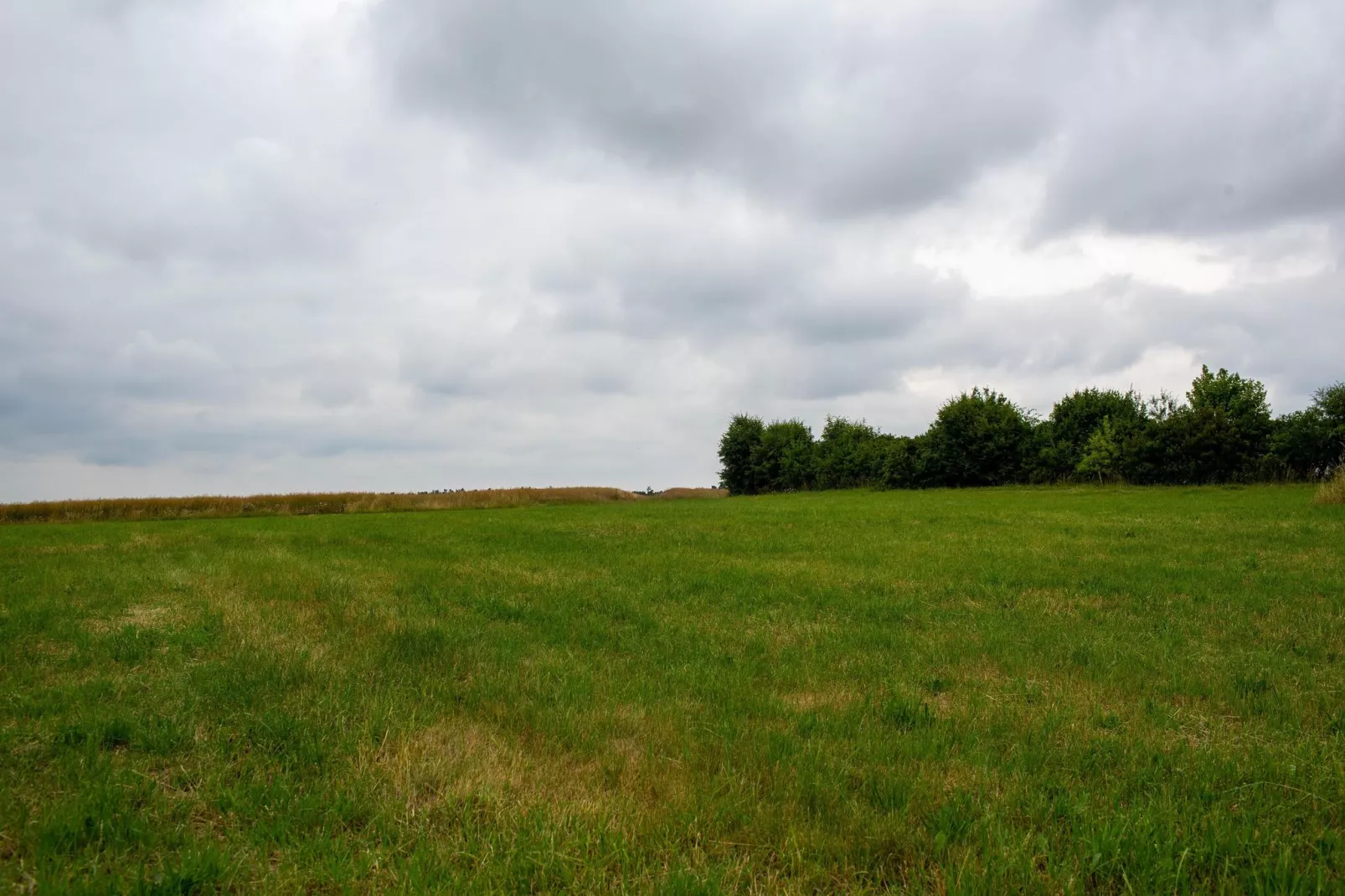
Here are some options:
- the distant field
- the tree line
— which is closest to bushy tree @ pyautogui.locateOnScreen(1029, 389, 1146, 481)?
the tree line

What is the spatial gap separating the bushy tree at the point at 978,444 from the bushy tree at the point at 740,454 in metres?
29.7

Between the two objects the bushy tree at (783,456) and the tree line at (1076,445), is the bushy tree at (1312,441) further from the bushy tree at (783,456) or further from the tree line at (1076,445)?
the bushy tree at (783,456)

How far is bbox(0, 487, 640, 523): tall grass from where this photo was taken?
50.4 metres

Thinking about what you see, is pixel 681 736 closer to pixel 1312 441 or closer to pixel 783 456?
pixel 1312 441

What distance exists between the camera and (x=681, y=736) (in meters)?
6.02

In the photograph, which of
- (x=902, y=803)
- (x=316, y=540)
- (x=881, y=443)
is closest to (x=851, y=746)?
(x=902, y=803)

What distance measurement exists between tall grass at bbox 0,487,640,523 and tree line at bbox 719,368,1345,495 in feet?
106

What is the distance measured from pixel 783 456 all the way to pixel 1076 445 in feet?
115

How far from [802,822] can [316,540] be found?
81.0 ft

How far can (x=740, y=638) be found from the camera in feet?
31.9

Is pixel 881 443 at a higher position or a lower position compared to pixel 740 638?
higher

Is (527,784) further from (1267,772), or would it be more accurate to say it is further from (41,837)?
(1267,772)

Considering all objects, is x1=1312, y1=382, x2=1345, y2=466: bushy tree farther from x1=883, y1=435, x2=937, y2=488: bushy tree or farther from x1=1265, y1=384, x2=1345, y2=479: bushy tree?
x1=883, y1=435, x2=937, y2=488: bushy tree

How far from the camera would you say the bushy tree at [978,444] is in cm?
6794
